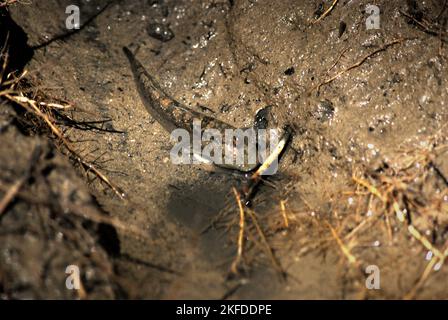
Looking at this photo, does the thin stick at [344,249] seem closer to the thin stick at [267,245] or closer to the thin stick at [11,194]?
the thin stick at [267,245]

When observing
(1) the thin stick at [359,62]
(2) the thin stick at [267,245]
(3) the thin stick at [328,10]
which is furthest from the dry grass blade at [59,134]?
(3) the thin stick at [328,10]

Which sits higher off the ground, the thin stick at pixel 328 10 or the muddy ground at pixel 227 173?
the thin stick at pixel 328 10

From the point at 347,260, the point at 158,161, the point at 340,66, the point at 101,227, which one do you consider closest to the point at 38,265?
the point at 101,227

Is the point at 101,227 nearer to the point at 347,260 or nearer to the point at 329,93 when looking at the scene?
the point at 347,260

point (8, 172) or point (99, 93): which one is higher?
point (99, 93)

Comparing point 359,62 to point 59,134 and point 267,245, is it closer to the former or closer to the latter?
point 267,245

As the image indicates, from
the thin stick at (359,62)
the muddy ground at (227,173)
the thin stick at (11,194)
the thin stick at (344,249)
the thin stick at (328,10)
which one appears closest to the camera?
the thin stick at (11,194)

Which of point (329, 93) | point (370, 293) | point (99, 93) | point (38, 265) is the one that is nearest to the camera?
point (38, 265)

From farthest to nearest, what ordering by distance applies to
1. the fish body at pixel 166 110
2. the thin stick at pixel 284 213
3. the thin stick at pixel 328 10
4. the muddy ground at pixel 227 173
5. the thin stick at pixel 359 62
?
the fish body at pixel 166 110 < the thin stick at pixel 328 10 < the thin stick at pixel 359 62 < the thin stick at pixel 284 213 < the muddy ground at pixel 227 173
